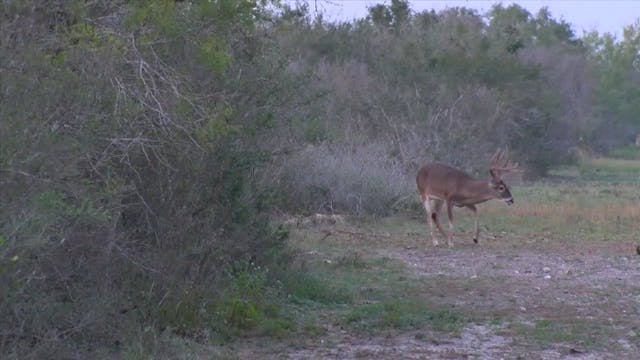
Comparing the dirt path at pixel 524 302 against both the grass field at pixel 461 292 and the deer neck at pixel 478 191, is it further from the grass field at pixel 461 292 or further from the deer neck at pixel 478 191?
the deer neck at pixel 478 191

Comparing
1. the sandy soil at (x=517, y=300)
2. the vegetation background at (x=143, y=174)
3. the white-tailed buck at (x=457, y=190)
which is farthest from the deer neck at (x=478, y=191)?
the vegetation background at (x=143, y=174)

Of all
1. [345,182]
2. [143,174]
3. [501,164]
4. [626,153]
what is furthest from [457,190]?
[626,153]

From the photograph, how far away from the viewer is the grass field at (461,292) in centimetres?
1180

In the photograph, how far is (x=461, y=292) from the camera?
15531 mm

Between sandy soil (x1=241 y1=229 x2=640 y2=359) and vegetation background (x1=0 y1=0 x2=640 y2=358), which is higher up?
→ vegetation background (x1=0 y1=0 x2=640 y2=358)

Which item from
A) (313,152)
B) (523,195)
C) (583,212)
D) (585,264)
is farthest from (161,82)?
(523,195)

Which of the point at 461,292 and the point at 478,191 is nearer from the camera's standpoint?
the point at 461,292

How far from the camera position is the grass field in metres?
11.8

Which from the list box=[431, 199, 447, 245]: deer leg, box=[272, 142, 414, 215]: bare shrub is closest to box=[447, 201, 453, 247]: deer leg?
box=[431, 199, 447, 245]: deer leg

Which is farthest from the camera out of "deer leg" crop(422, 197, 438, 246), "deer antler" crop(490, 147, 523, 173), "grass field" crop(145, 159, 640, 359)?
"deer antler" crop(490, 147, 523, 173)

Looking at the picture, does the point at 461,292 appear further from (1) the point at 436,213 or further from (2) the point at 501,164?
(2) the point at 501,164

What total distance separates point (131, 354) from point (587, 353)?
4.54 meters

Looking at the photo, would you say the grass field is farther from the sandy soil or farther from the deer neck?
the deer neck

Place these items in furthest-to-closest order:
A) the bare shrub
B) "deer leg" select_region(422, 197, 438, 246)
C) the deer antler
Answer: the bare shrub → the deer antler → "deer leg" select_region(422, 197, 438, 246)
